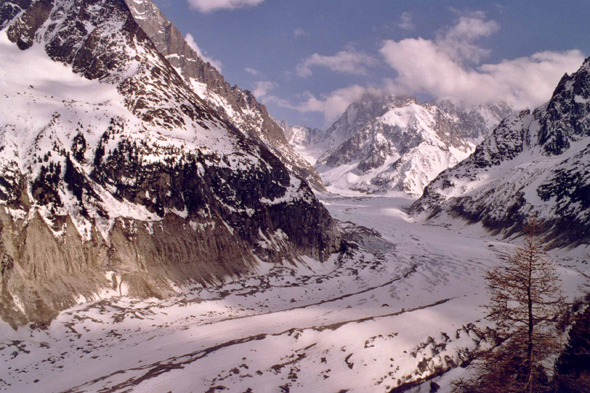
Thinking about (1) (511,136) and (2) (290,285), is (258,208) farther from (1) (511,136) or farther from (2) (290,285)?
(1) (511,136)

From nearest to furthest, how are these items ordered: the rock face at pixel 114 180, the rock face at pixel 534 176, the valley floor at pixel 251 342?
1. the valley floor at pixel 251 342
2. the rock face at pixel 114 180
3. the rock face at pixel 534 176

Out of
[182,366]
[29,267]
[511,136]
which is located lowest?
[182,366]

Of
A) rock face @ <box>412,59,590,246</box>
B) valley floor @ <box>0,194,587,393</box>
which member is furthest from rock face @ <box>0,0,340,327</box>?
rock face @ <box>412,59,590,246</box>

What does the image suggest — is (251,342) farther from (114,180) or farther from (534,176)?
(534,176)

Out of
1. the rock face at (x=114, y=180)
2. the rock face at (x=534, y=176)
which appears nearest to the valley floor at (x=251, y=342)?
the rock face at (x=114, y=180)

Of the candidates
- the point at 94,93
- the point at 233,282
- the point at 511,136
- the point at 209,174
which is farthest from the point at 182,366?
the point at 511,136

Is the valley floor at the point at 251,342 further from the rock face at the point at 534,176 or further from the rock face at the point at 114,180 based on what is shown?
the rock face at the point at 534,176
